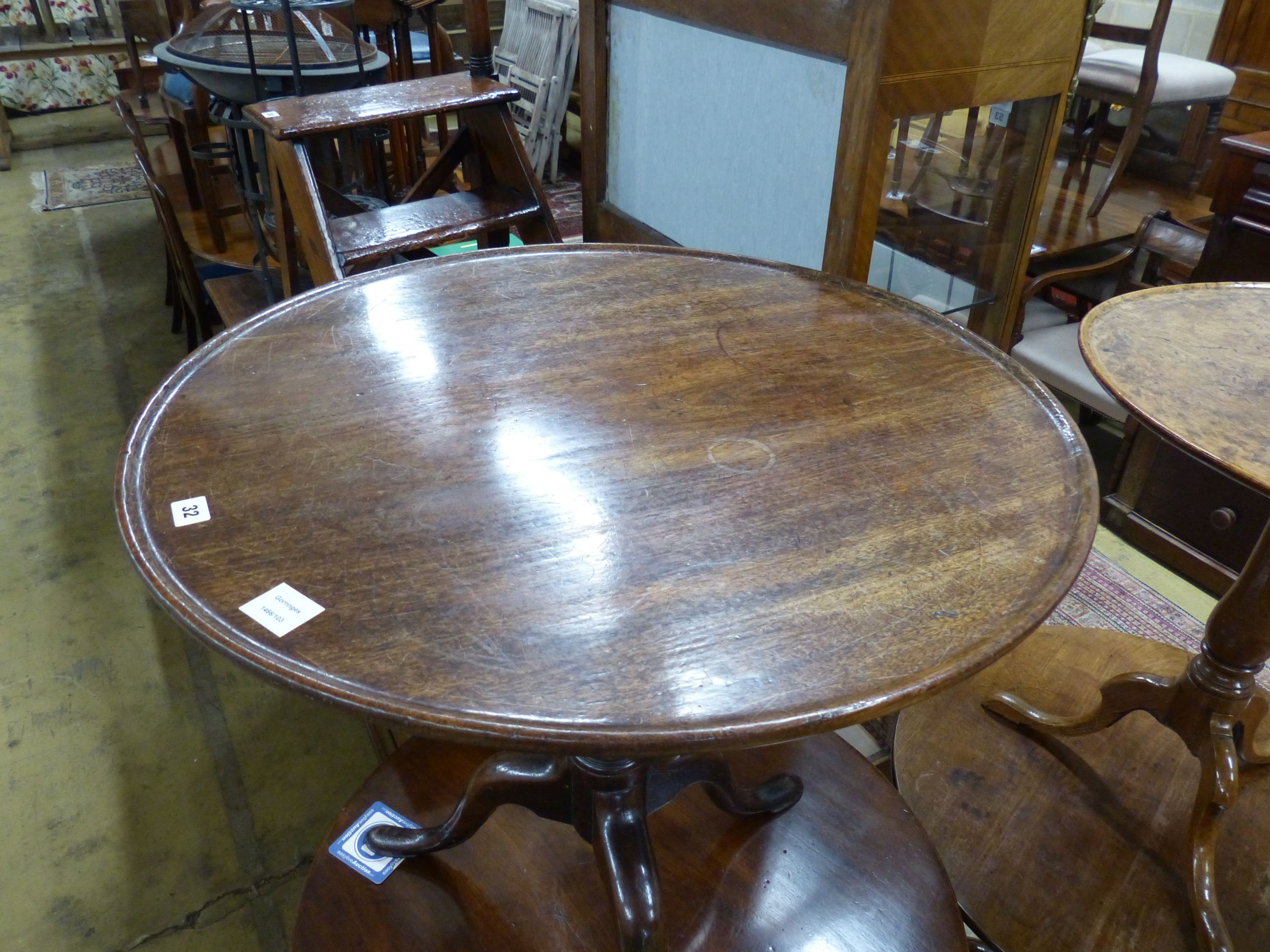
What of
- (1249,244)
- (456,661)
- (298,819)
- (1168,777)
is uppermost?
(456,661)

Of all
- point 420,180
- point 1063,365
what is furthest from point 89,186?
point 1063,365

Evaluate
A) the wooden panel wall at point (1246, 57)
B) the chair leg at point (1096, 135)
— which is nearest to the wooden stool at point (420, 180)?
the chair leg at point (1096, 135)

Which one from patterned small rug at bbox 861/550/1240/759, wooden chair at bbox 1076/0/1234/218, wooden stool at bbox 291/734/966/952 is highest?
wooden chair at bbox 1076/0/1234/218

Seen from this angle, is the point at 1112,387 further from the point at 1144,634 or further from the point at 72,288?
the point at 72,288

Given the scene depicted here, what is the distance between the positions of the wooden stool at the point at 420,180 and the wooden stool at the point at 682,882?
1.11 metres

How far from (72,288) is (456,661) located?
145 inches

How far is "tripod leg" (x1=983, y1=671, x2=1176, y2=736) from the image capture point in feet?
4.57

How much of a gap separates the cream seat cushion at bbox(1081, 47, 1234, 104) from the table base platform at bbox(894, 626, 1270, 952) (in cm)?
232

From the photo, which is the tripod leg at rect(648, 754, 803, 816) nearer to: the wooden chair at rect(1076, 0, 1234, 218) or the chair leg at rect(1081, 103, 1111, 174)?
the wooden chair at rect(1076, 0, 1234, 218)

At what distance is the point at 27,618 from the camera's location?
205 centimetres

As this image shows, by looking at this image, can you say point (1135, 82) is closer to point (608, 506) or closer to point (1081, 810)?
point (1081, 810)

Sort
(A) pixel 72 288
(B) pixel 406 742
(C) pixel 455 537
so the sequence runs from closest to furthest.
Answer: (C) pixel 455 537, (B) pixel 406 742, (A) pixel 72 288

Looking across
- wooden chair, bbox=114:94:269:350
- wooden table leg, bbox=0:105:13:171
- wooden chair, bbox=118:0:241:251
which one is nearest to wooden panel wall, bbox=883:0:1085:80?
wooden chair, bbox=114:94:269:350

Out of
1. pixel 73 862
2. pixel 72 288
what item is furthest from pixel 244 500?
pixel 72 288
